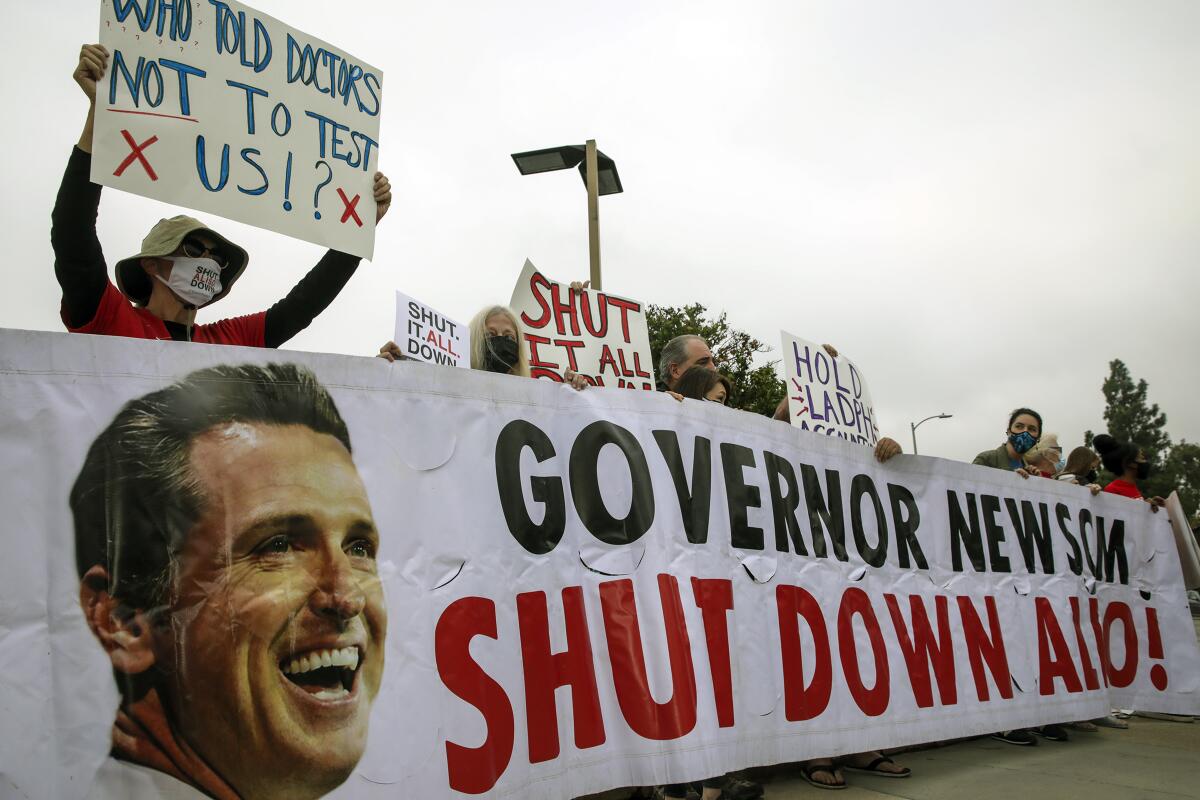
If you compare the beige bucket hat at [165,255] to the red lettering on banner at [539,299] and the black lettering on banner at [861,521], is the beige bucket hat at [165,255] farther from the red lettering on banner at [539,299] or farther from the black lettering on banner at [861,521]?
the black lettering on banner at [861,521]

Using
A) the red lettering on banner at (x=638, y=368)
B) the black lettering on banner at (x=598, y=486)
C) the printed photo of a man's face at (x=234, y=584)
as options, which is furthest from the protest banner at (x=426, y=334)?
the printed photo of a man's face at (x=234, y=584)

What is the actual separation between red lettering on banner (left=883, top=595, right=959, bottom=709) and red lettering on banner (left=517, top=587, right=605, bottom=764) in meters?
1.65

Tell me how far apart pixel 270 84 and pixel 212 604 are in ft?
5.91

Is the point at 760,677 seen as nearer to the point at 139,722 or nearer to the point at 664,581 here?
the point at 664,581

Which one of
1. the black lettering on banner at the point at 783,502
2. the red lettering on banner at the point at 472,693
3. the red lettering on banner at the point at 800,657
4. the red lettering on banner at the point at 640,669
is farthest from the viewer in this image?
the black lettering on banner at the point at 783,502

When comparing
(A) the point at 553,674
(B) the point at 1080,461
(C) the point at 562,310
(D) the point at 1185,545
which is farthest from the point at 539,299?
(D) the point at 1185,545

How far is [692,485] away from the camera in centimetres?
321

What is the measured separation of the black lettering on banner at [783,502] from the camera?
3480 mm

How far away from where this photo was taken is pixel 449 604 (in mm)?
2484

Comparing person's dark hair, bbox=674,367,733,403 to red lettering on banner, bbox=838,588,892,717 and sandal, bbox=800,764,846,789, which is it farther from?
sandal, bbox=800,764,846,789

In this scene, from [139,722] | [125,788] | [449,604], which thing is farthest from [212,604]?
[449,604]

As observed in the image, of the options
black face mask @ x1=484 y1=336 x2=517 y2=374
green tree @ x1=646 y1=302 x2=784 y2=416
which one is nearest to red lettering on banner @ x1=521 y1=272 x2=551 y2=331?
black face mask @ x1=484 y1=336 x2=517 y2=374

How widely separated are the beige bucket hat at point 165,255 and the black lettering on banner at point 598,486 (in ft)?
4.01

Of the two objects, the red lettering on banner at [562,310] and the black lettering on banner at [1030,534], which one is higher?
the red lettering on banner at [562,310]
